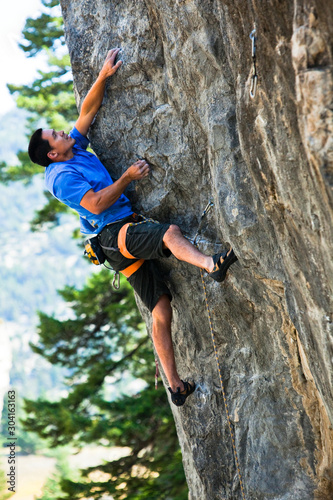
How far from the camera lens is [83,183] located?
4504 mm

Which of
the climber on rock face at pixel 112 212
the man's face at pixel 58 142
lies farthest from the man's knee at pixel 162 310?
the man's face at pixel 58 142

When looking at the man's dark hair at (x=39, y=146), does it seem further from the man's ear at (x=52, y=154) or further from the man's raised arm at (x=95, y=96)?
the man's raised arm at (x=95, y=96)

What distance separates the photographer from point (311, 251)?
121 inches

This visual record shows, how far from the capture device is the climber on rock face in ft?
14.4

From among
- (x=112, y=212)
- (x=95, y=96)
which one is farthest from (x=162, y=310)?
(x=95, y=96)

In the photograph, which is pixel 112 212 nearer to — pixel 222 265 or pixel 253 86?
pixel 222 265

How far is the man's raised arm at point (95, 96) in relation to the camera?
15.5 ft

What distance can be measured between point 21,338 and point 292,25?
330 ft

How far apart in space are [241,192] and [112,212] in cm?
128

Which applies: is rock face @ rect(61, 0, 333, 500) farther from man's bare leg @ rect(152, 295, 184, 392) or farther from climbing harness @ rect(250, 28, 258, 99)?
man's bare leg @ rect(152, 295, 184, 392)

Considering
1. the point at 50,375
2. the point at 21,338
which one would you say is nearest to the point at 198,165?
the point at 50,375

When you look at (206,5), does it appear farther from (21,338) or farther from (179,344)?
(21,338)

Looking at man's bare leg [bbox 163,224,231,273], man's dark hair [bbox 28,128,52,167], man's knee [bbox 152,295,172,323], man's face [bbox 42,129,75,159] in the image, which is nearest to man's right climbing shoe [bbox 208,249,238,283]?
man's bare leg [bbox 163,224,231,273]

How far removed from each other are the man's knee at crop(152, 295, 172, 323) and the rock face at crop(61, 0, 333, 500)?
19cm
